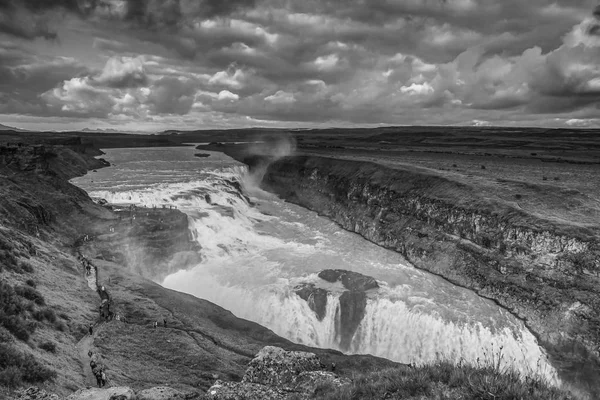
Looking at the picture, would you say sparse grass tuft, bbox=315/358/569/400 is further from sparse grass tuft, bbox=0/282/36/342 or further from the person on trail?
sparse grass tuft, bbox=0/282/36/342

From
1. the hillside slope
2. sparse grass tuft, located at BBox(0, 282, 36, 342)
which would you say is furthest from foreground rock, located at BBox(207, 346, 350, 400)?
sparse grass tuft, located at BBox(0, 282, 36, 342)

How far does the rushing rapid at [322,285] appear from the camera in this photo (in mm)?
24609

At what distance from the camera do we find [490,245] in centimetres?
3100

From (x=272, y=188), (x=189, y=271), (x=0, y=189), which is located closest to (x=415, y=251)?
(x=189, y=271)

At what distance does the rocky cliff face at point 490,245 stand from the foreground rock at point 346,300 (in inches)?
323

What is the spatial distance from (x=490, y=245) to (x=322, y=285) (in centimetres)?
1444

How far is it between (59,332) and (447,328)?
22496mm

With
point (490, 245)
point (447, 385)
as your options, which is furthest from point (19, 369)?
point (490, 245)

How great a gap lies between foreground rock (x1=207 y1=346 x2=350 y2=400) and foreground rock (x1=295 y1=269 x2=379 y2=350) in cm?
1490

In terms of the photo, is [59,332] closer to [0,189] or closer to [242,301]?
[242,301]

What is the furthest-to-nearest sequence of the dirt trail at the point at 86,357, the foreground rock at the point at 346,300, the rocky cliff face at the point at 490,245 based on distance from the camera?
the foreground rock at the point at 346,300, the rocky cliff face at the point at 490,245, the dirt trail at the point at 86,357

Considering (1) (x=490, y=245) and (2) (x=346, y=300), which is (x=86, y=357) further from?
(1) (x=490, y=245)

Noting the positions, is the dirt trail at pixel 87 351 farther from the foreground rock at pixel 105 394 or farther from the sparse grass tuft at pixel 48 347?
the foreground rock at pixel 105 394

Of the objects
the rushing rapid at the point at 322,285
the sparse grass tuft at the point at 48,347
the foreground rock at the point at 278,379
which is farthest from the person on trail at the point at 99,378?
the rushing rapid at the point at 322,285
